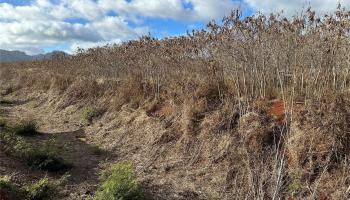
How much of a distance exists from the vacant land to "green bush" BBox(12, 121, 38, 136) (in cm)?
3

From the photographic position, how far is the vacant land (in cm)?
683

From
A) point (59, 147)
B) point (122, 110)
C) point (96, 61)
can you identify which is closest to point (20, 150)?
point (59, 147)

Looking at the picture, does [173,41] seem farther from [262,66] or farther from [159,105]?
[262,66]

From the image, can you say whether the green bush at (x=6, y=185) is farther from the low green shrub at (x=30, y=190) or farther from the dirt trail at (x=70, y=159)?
the dirt trail at (x=70, y=159)

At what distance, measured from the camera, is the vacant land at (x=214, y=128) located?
683 cm

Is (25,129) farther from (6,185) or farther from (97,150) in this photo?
(6,185)

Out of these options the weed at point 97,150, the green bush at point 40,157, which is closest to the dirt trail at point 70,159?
the weed at point 97,150

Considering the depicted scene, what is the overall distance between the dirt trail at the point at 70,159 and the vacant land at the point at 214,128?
0.11ft

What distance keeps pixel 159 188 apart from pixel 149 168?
1.28m

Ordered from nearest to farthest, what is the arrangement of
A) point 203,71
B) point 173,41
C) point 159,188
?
point 159,188
point 203,71
point 173,41

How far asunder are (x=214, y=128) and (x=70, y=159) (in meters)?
3.16

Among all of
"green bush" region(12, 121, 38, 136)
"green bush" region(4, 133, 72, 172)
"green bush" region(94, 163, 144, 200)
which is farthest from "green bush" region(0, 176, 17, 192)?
"green bush" region(12, 121, 38, 136)

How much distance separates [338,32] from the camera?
7941 mm

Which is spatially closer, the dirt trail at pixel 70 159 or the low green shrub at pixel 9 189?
the low green shrub at pixel 9 189
